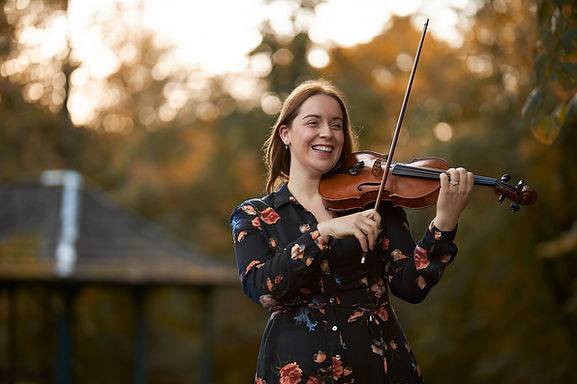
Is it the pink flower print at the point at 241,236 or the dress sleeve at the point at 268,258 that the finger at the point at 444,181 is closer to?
the dress sleeve at the point at 268,258

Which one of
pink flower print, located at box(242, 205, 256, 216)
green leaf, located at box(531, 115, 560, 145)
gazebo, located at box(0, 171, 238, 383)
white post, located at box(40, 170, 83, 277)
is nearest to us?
pink flower print, located at box(242, 205, 256, 216)

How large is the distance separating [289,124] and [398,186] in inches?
15.6

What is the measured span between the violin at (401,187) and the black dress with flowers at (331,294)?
11cm

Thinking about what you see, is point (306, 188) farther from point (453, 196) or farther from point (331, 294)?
point (453, 196)

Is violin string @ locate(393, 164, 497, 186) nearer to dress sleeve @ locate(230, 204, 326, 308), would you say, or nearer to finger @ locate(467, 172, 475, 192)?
finger @ locate(467, 172, 475, 192)

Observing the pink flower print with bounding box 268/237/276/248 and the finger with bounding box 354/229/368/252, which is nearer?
the finger with bounding box 354/229/368/252

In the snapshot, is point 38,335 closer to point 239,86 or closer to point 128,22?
point 239,86

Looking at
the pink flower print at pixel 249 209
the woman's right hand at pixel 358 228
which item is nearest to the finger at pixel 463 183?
the woman's right hand at pixel 358 228

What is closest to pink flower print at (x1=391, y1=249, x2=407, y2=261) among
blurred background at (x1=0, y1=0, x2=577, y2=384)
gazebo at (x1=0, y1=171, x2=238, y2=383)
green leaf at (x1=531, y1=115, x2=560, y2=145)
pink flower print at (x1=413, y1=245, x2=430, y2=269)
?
pink flower print at (x1=413, y1=245, x2=430, y2=269)

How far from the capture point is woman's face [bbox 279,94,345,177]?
327 cm

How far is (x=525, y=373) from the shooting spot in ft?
48.1

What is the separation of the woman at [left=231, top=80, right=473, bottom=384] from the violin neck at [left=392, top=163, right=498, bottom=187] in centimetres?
8

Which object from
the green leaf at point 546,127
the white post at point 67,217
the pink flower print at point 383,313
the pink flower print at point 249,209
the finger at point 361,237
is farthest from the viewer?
the white post at point 67,217

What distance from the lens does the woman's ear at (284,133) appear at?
3.39 metres
